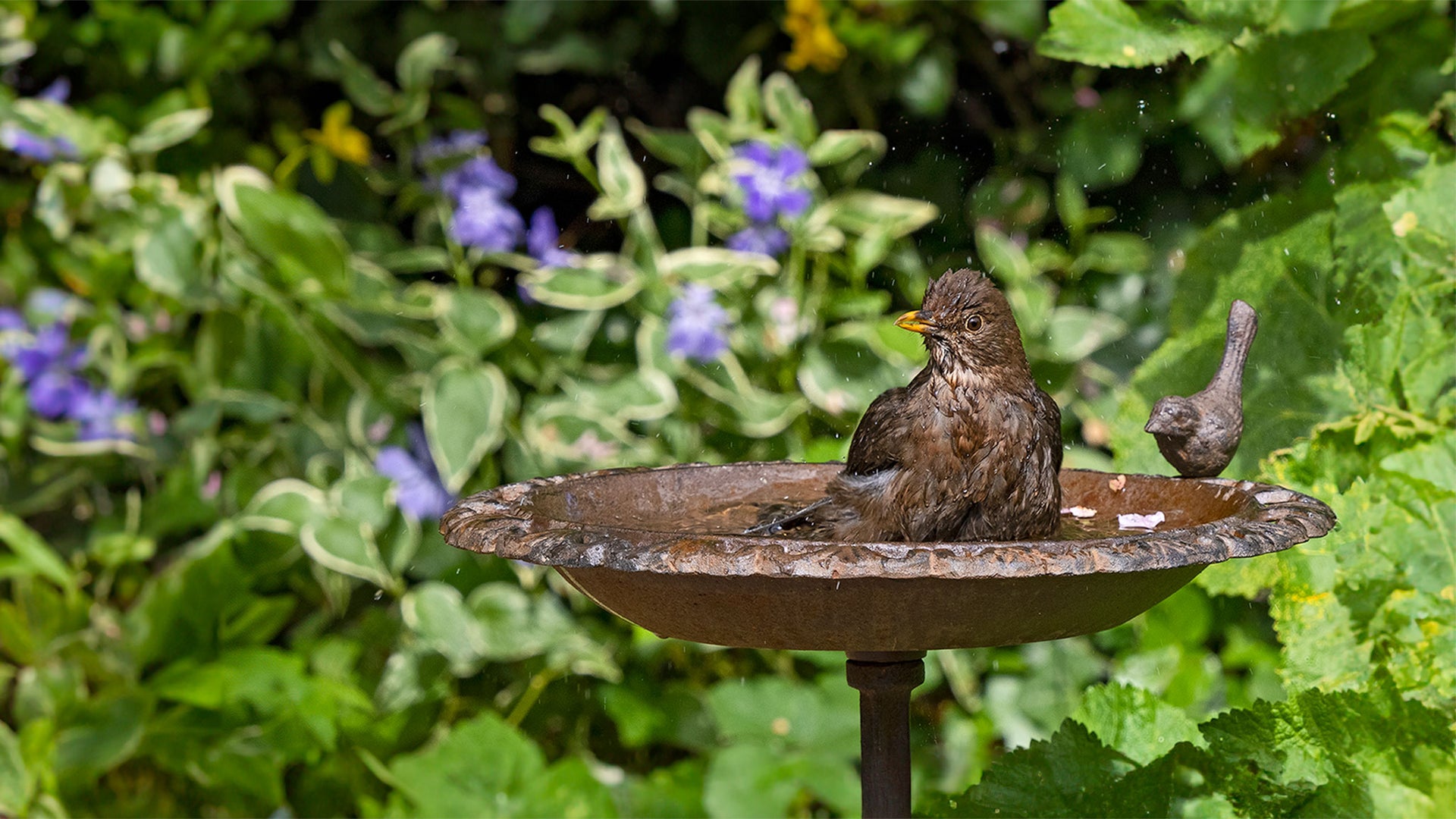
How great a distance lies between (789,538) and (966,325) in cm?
30

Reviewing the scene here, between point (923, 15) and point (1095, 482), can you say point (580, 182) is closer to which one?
point (923, 15)

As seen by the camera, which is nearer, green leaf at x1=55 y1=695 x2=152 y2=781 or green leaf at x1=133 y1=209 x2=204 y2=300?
green leaf at x1=55 y1=695 x2=152 y2=781

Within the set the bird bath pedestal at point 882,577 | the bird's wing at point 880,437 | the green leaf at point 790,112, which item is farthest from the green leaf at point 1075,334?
the bird's wing at point 880,437

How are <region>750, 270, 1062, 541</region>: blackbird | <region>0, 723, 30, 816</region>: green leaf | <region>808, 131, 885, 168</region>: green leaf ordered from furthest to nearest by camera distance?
<region>808, 131, 885, 168</region>: green leaf, <region>0, 723, 30, 816</region>: green leaf, <region>750, 270, 1062, 541</region>: blackbird

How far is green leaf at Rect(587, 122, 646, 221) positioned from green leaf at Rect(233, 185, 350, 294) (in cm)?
56

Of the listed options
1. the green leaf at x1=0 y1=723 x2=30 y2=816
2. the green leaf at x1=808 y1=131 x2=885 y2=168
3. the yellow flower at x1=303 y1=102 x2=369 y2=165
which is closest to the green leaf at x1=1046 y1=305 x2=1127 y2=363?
the green leaf at x1=808 y1=131 x2=885 y2=168

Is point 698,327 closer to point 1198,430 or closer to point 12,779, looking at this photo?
point 1198,430

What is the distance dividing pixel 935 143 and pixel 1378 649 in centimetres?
202

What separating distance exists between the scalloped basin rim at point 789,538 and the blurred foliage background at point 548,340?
2.29ft

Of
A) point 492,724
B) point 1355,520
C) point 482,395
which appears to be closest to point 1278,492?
point 1355,520

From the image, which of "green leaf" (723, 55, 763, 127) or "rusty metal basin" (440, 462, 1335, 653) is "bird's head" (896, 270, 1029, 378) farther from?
"green leaf" (723, 55, 763, 127)

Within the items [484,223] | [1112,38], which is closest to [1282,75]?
[1112,38]

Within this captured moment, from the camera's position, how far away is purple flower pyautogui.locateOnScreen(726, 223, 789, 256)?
10.3ft

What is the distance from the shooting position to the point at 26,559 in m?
2.99
